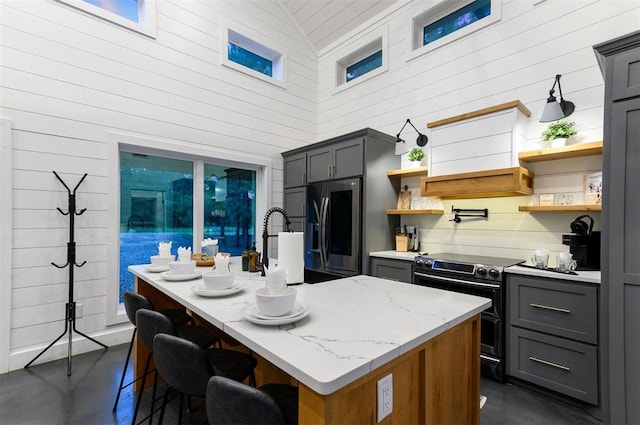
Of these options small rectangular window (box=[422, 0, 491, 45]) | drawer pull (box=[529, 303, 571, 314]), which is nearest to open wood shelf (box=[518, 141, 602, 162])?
drawer pull (box=[529, 303, 571, 314])

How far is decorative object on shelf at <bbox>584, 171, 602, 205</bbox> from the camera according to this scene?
2459mm

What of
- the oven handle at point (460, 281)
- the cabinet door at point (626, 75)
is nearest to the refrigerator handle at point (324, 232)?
the oven handle at point (460, 281)

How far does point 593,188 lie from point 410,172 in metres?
1.63

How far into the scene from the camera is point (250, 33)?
169 inches

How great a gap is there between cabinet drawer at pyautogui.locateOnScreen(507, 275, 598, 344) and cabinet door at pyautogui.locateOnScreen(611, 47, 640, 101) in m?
1.24

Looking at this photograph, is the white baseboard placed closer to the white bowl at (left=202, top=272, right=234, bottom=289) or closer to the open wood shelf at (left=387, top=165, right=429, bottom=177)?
the white bowl at (left=202, top=272, right=234, bottom=289)

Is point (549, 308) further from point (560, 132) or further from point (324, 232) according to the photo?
point (324, 232)

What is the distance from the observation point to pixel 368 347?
95cm

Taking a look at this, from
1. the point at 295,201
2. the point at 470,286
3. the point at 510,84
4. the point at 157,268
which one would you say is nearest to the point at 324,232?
the point at 295,201

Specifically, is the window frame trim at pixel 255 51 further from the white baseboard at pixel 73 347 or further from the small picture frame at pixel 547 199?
the small picture frame at pixel 547 199

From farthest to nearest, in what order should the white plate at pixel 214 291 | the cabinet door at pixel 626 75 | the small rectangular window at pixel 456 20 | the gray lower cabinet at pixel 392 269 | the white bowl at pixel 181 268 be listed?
the small rectangular window at pixel 456 20 < the gray lower cabinet at pixel 392 269 < the white bowl at pixel 181 268 < the cabinet door at pixel 626 75 < the white plate at pixel 214 291

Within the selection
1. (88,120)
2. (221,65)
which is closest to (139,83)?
(88,120)

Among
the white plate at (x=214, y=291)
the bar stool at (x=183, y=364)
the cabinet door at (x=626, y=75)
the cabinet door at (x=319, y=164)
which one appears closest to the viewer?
the bar stool at (x=183, y=364)

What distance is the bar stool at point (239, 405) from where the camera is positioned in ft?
2.85
